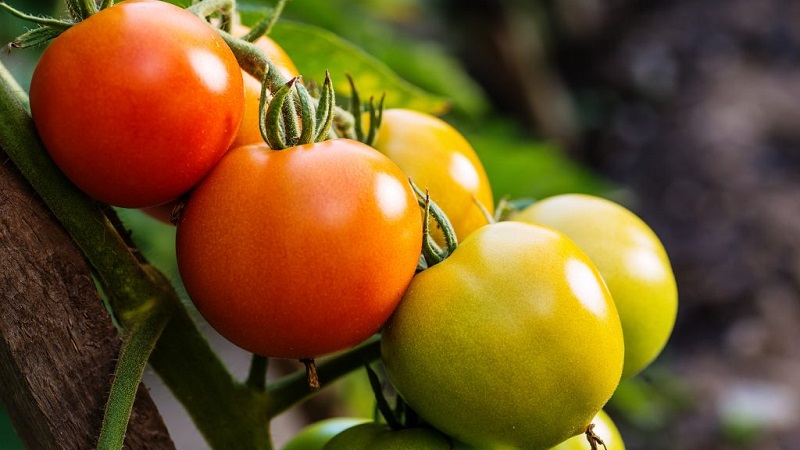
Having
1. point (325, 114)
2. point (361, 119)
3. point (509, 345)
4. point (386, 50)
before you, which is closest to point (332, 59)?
point (361, 119)

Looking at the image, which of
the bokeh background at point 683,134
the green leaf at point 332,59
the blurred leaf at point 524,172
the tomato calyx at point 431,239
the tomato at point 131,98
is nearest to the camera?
the tomato at point 131,98

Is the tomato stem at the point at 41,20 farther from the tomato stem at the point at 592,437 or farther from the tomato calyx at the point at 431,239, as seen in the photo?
the tomato stem at the point at 592,437

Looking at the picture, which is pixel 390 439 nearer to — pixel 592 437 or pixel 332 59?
pixel 592 437

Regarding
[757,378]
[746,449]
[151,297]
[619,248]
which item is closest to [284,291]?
[151,297]

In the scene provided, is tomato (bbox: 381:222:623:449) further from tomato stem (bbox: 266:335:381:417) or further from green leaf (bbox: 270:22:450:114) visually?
green leaf (bbox: 270:22:450:114)

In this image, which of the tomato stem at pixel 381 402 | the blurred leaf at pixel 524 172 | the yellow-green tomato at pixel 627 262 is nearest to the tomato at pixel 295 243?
the tomato stem at pixel 381 402

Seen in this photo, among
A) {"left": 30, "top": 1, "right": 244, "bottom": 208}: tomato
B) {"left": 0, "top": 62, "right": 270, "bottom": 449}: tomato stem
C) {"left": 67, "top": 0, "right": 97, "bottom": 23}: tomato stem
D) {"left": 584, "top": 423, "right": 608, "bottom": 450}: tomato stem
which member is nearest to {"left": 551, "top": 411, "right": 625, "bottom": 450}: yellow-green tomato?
{"left": 584, "top": 423, "right": 608, "bottom": 450}: tomato stem
